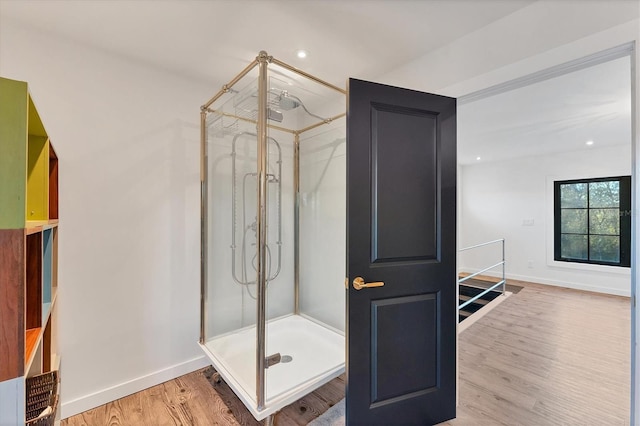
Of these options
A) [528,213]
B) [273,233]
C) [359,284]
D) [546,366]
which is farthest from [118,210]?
[528,213]

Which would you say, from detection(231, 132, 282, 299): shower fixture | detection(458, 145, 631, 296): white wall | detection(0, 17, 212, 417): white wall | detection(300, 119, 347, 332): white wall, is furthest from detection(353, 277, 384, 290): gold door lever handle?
detection(458, 145, 631, 296): white wall

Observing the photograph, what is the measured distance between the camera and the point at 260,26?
66.3 inches

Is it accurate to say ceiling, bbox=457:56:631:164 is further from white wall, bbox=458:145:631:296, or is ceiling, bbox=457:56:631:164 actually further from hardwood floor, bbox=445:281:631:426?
hardwood floor, bbox=445:281:631:426

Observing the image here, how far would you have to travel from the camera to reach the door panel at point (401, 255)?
1.56 meters

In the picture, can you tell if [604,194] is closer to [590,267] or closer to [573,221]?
[573,221]

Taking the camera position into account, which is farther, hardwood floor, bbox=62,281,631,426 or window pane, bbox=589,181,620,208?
window pane, bbox=589,181,620,208

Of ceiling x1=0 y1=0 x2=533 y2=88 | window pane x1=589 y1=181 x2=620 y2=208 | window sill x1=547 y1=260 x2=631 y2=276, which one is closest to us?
ceiling x1=0 y1=0 x2=533 y2=88

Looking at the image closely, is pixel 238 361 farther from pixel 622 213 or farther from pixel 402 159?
pixel 622 213

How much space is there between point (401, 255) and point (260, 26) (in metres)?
1.61

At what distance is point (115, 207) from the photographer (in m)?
2.00

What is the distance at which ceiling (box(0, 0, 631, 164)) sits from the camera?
1.53m

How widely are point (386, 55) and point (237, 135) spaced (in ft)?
4.05

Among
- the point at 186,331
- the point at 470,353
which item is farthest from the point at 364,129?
the point at 470,353

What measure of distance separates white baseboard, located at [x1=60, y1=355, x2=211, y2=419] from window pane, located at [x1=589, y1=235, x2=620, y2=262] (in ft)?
20.1
